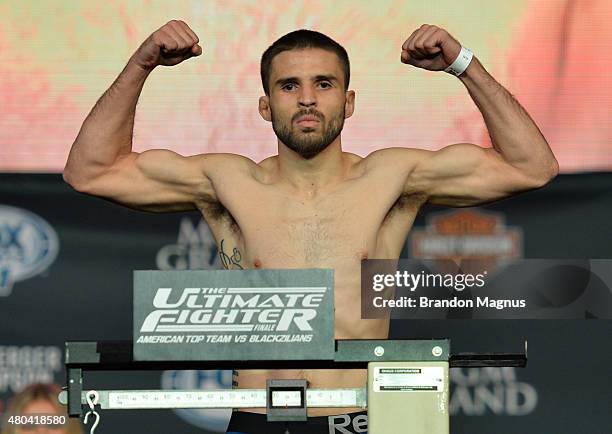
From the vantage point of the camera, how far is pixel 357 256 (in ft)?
12.0

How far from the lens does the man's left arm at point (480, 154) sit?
343cm

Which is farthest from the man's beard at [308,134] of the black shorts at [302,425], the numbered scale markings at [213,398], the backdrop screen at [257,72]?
the numbered scale markings at [213,398]

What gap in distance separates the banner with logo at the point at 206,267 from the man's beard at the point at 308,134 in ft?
3.17

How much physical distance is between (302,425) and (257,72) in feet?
5.09

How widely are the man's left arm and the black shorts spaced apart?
0.66 metres

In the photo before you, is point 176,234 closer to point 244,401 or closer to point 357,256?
point 357,256

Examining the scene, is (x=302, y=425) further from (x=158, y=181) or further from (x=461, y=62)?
(x=461, y=62)

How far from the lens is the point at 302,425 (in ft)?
11.0

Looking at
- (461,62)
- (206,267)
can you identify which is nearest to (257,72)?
(206,267)

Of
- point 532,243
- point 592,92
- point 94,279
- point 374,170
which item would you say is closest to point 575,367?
point 532,243

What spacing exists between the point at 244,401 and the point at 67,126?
2.25 meters

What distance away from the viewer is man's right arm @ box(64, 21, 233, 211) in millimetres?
3580

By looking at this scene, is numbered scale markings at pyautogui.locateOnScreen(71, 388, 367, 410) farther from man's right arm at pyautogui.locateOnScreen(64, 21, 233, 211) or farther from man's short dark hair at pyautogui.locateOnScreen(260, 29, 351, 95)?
man's short dark hair at pyautogui.locateOnScreen(260, 29, 351, 95)

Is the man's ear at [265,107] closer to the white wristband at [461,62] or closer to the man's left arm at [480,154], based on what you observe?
the man's left arm at [480,154]
